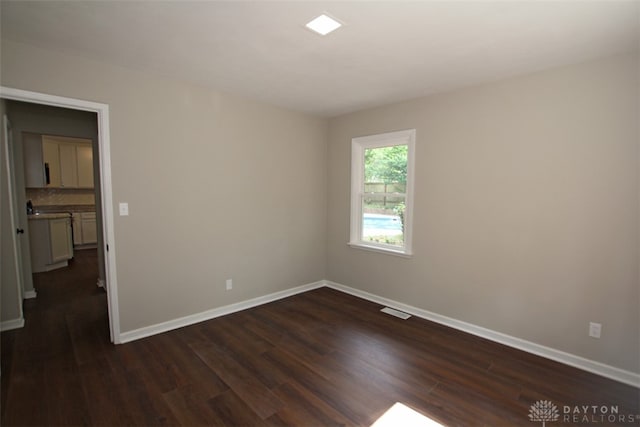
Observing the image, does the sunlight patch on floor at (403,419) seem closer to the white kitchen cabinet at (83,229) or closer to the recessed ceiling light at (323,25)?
the recessed ceiling light at (323,25)

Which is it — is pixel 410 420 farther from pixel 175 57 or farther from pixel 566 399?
pixel 175 57

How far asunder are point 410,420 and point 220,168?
2.95 meters

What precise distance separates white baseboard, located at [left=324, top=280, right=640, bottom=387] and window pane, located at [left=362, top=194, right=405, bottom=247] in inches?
31.5

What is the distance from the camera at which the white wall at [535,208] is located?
2.28 meters

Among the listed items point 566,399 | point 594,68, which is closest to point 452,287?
point 566,399

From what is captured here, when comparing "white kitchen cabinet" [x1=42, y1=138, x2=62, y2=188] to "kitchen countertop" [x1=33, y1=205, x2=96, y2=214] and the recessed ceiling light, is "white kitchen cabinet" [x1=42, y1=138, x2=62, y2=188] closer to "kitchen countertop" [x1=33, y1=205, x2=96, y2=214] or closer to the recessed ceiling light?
"kitchen countertop" [x1=33, y1=205, x2=96, y2=214]

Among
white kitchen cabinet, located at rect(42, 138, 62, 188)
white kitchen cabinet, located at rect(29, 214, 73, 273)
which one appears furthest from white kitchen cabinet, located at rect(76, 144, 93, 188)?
white kitchen cabinet, located at rect(29, 214, 73, 273)

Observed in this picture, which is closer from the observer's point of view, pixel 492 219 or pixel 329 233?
pixel 492 219

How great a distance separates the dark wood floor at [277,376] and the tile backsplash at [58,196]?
4.51 m

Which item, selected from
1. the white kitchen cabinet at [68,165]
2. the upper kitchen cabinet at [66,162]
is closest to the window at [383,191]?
the upper kitchen cabinet at [66,162]

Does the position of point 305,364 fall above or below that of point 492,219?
below

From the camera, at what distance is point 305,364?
249cm

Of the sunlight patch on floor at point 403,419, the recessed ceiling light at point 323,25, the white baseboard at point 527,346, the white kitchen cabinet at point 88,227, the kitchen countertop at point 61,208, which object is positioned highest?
the recessed ceiling light at point 323,25

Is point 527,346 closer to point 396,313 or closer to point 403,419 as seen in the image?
point 396,313
